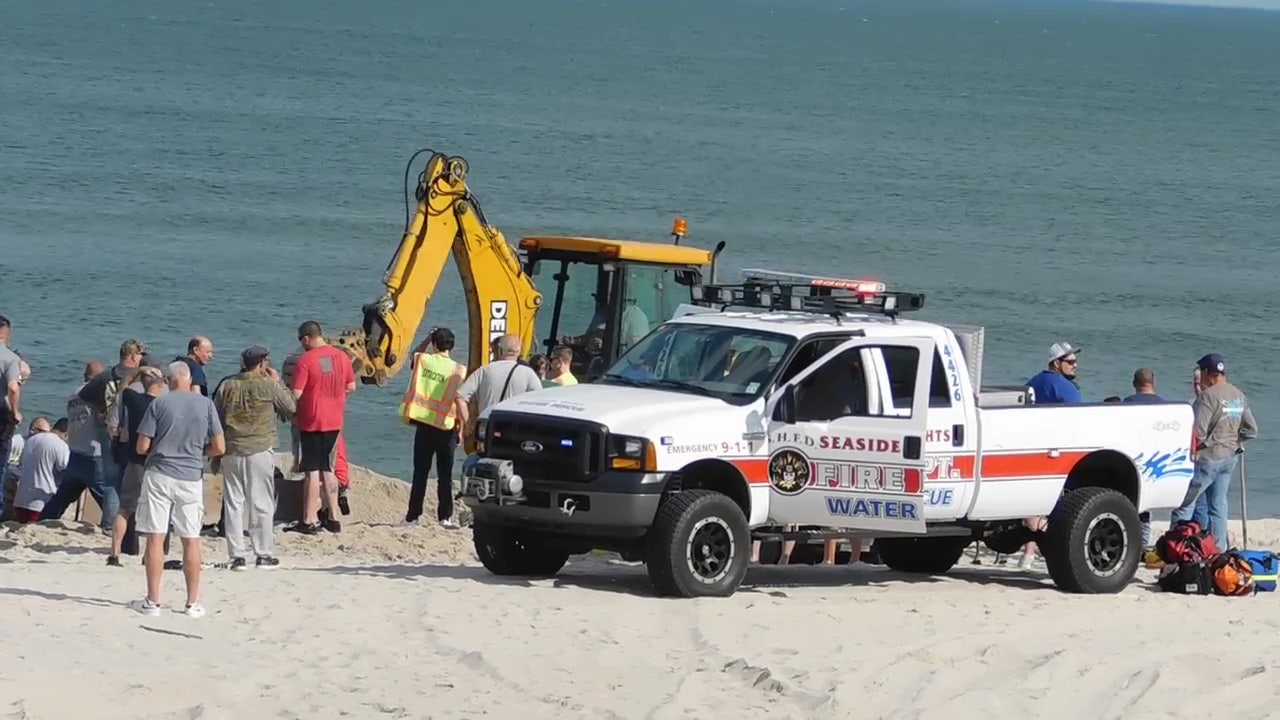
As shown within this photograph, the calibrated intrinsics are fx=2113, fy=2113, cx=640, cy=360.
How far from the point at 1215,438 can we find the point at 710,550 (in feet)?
15.9

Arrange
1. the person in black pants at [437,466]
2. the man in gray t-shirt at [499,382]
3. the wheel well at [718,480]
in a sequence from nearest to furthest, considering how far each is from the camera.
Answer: the wheel well at [718,480] → the man in gray t-shirt at [499,382] → the person in black pants at [437,466]

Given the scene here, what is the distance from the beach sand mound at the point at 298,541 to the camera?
1520cm

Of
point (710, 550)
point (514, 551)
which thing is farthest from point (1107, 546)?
point (514, 551)

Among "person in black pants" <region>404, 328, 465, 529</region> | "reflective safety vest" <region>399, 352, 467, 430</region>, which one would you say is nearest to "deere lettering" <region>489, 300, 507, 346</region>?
"person in black pants" <region>404, 328, 465, 529</region>

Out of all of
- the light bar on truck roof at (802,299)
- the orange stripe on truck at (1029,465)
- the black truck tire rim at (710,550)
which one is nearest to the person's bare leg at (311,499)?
the light bar on truck roof at (802,299)

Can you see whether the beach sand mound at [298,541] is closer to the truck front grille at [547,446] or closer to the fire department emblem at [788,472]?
the truck front grille at [547,446]

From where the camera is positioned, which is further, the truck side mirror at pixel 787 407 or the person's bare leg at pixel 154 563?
the truck side mirror at pixel 787 407

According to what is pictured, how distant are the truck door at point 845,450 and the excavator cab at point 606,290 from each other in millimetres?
5510

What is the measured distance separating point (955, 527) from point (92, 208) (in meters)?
43.4

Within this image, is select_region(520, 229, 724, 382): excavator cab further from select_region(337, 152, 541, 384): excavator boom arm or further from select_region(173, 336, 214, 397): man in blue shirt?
select_region(173, 336, 214, 397): man in blue shirt

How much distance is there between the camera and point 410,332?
18938 millimetres

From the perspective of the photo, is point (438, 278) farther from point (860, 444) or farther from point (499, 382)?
point (860, 444)

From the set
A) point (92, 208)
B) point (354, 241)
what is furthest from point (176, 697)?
point (92, 208)

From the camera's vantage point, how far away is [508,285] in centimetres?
1945
